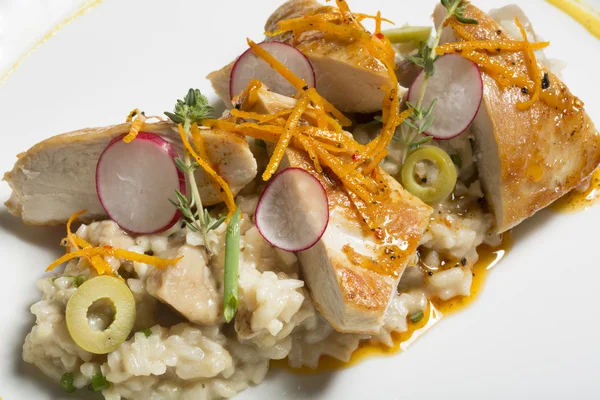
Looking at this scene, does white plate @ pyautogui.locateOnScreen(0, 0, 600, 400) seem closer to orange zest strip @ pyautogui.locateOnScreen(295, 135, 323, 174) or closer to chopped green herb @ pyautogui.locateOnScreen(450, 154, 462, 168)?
chopped green herb @ pyautogui.locateOnScreen(450, 154, 462, 168)

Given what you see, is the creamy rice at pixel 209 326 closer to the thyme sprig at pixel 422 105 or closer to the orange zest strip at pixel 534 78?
the thyme sprig at pixel 422 105

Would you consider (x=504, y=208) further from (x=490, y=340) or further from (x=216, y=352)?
(x=216, y=352)

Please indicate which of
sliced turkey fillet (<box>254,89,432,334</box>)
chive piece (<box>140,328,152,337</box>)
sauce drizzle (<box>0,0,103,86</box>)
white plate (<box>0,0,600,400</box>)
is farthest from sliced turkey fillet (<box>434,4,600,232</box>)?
sauce drizzle (<box>0,0,103,86</box>)

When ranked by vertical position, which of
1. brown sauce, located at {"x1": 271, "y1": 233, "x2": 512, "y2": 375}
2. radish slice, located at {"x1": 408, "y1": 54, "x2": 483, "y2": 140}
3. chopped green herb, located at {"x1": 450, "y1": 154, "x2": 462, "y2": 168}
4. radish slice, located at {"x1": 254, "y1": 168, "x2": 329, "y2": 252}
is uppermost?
radish slice, located at {"x1": 408, "y1": 54, "x2": 483, "y2": 140}

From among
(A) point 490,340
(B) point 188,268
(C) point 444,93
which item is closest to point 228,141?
(B) point 188,268

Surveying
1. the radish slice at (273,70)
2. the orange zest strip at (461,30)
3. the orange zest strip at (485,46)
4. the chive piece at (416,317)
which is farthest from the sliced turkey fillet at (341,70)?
the chive piece at (416,317)

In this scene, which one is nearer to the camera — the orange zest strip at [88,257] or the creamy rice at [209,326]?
the creamy rice at [209,326]

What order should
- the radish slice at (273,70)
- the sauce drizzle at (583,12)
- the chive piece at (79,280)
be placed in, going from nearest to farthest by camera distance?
the chive piece at (79,280), the radish slice at (273,70), the sauce drizzle at (583,12)

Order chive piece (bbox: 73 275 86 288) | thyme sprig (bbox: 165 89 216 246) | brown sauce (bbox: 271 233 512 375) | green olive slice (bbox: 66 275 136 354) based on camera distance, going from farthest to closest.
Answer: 1. brown sauce (bbox: 271 233 512 375)
2. chive piece (bbox: 73 275 86 288)
3. thyme sprig (bbox: 165 89 216 246)
4. green olive slice (bbox: 66 275 136 354)
